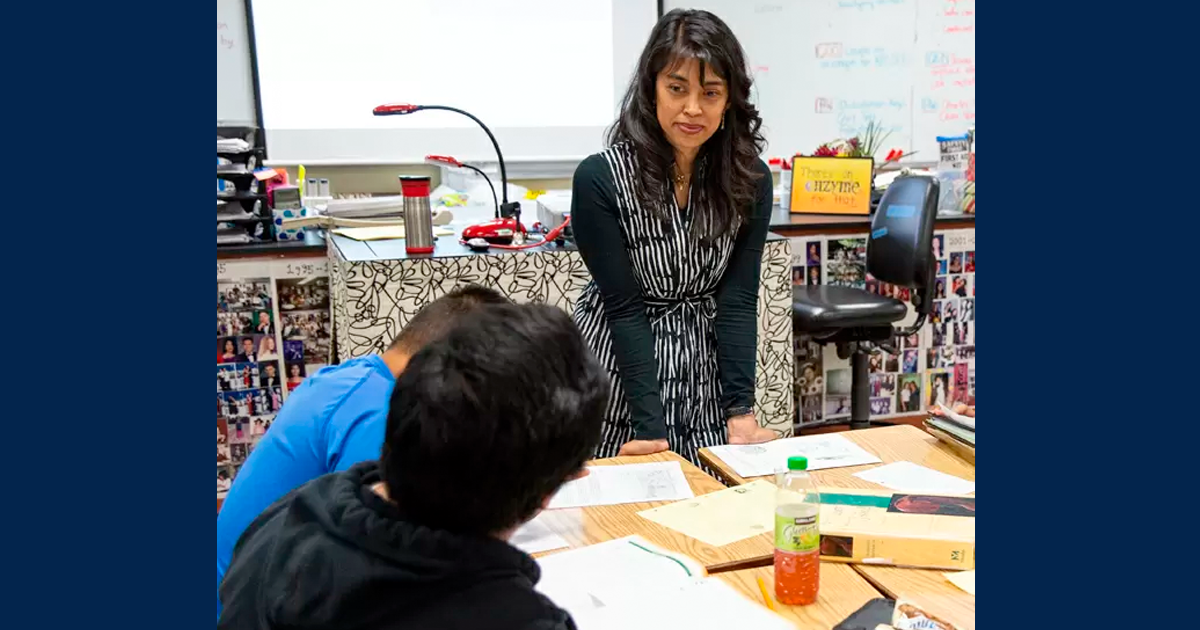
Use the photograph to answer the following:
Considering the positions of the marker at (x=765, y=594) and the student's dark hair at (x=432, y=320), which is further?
the student's dark hair at (x=432, y=320)

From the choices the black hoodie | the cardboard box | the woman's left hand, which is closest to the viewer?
the black hoodie

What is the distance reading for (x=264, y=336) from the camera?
2.96 m

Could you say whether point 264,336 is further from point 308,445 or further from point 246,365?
point 308,445

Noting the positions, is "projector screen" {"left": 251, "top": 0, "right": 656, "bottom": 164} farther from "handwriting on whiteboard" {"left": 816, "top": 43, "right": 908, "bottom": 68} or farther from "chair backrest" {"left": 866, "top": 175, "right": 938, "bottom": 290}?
"chair backrest" {"left": 866, "top": 175, "right": 938, "bottom": 290}

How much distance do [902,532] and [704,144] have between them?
101 centimetres

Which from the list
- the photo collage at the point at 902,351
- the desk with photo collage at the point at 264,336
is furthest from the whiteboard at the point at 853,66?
the desk with photo collage at the point at 264,336

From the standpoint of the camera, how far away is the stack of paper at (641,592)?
1.16 meters

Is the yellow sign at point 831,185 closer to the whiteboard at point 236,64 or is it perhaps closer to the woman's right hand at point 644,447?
the woman's right hand at point 644,447

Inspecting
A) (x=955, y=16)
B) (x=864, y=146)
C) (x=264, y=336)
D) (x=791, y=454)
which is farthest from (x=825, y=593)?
(x=955, y=16)

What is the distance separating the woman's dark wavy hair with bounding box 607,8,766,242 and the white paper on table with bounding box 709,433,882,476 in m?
0.47

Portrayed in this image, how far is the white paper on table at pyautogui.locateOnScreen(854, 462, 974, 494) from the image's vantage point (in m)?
1.59

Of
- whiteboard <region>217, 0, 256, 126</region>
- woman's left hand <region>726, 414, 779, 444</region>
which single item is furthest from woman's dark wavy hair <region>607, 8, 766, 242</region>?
whiteboard <region>217, 0, 256, 126</region>

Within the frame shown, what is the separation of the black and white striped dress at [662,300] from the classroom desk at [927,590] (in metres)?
0.75

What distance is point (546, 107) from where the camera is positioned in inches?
198
